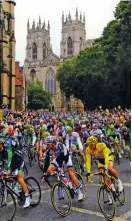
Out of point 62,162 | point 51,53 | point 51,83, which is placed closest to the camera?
point 62,162

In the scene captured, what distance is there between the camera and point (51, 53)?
108438 millimetres

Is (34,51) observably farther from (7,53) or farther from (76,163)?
(76,163)

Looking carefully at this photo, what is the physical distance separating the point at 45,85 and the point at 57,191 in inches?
3863

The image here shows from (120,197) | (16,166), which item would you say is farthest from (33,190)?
(120,197)

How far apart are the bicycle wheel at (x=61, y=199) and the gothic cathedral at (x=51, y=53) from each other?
3627 inches

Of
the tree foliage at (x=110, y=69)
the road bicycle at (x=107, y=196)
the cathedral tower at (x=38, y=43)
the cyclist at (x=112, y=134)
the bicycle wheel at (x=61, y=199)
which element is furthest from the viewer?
the cathedral tower at (x=38, y=43)

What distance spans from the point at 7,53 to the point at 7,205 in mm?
36062

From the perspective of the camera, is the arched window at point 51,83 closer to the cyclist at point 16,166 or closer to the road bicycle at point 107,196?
the cyclist at point 16,166

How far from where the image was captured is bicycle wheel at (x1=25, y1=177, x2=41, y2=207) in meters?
8.93

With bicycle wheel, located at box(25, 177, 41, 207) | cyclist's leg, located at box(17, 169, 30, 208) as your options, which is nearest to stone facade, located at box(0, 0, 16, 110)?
bicycle wheel, located at box(25, 177, 41, 207)

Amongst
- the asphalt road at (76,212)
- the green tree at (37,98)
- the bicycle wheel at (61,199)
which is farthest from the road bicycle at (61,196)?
the green tree at (37,98)

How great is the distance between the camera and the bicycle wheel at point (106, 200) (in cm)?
792

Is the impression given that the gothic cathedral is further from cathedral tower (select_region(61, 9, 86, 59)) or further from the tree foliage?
the tree foliage

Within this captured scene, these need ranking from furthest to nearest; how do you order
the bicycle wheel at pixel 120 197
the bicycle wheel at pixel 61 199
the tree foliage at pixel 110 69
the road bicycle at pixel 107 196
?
the tree foliage at pixel 110 69, the bicycle wheel at pixel 120 197, the bicycle wheel at pixel 61 199, the road bicycle at pixel 107 196
